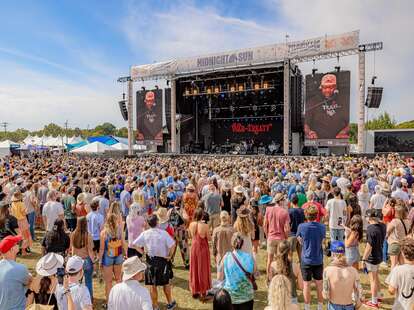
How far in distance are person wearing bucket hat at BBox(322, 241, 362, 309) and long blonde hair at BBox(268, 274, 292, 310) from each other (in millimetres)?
1006

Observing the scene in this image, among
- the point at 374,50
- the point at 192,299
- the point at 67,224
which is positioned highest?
the point at 374,50

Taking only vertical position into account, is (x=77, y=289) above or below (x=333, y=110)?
below

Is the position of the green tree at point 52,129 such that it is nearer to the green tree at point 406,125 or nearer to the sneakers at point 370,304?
the green tree at point 406,125

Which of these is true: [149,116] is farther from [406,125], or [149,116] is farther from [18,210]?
[406,125]

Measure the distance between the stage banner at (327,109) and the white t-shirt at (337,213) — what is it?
62.6 feet

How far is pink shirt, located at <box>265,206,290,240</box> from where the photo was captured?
5508mm

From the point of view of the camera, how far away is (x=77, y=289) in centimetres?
309

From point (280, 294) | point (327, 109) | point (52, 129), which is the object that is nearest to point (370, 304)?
point (280, 294)

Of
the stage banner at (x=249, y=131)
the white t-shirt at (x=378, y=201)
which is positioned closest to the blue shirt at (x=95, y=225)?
the white t-shirt at (x=378, y=201)

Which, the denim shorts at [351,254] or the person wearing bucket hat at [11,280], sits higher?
the person wearing bucket hat at [11,280]

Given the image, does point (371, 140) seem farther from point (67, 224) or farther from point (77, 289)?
point (77, 289)

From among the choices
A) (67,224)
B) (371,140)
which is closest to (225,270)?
(67,224)

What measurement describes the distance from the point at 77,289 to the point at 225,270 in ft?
4.79

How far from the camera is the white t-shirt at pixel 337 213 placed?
21.3 feet
